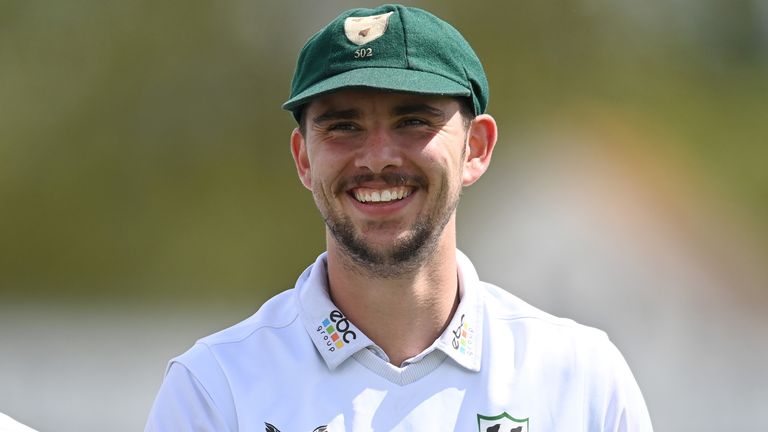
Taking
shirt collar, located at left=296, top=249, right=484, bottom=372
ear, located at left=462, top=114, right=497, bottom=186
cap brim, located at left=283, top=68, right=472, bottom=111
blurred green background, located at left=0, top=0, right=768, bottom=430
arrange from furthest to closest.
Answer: blurred green background, located at left=0, top=0, right=768, bottom=430 → ear, located at left=462, top=114, right=497, bottom=186 → shirt collar, located at left=296, top=249, right=484, bottom=372 → cap brim, located at left=283, top=68, right=472, bottom=111

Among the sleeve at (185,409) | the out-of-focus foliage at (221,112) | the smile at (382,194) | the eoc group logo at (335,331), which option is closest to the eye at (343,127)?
the smile at (382,194)

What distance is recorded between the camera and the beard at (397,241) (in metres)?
1.73

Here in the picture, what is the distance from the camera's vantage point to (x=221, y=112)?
7309 mm

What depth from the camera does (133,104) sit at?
7.27 m

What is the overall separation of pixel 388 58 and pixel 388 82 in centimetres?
8

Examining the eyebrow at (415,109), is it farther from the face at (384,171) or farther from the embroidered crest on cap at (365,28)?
the embroidered crest on cap at (365,28)

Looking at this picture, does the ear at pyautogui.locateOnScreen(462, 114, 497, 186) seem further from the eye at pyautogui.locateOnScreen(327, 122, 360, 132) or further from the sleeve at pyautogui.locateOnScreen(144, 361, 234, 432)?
the sleeve at pyautogui.locateOnScreen(144, 361, 234, 432)

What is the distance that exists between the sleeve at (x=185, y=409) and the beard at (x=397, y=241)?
355mm

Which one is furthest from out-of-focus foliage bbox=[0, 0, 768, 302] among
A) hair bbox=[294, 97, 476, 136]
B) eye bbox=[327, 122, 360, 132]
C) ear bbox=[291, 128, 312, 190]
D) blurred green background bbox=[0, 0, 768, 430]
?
eye bbox=[327, 122, 360, 132]

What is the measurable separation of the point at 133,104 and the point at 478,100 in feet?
19.2

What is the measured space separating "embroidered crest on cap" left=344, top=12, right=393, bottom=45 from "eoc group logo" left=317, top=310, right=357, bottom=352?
50 centimetres

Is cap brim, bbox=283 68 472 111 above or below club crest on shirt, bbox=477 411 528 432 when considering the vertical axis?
above

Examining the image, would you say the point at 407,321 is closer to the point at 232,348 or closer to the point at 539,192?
the point at 232,348

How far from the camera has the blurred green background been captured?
6.84 m
